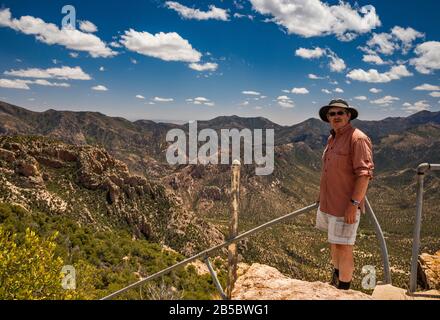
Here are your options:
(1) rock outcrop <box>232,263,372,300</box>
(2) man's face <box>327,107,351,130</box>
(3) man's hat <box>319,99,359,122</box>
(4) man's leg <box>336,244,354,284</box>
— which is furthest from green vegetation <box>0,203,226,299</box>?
(3) man's hat <box>319,99,359,122</box>

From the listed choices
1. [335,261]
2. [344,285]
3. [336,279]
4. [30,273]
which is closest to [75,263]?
[30,273]

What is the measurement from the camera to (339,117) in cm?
572

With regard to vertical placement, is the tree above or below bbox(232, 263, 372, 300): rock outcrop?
below

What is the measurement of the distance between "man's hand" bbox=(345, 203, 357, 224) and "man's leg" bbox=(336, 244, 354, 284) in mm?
566

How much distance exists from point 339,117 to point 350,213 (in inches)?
60.8

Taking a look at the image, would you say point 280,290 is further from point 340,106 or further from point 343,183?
point 340,106

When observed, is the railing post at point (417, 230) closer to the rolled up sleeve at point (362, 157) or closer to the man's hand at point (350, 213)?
the rolled up sleeve at point (362, 157)

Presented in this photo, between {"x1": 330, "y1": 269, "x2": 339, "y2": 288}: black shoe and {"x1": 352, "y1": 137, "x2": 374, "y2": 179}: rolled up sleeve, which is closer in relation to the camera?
{"x1": 352, "y1": 137, "x2": 374, "y2": 179}: rolled up sleeve

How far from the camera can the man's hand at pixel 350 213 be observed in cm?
521

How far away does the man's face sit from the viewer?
570 cm

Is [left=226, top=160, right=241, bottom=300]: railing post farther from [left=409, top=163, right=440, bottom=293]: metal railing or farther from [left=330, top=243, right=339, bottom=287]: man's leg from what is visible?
[left=409, top=163, right=440, bottom=293]: metal railing

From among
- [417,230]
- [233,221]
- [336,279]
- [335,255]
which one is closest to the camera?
[417,230]

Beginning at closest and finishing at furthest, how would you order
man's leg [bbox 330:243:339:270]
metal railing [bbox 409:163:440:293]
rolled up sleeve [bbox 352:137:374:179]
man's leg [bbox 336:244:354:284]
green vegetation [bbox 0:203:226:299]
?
metal railing [bbox 409:163:440:293] → rolled up sleeve [bbox 352:137:374:179] → man's leg [bbox 336:244:354:284] → man's leg [bbox 330:243:339:270] → green vegetation [bbox 0:203:226:299]
